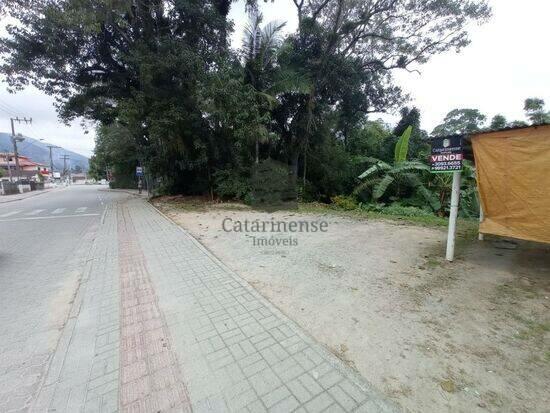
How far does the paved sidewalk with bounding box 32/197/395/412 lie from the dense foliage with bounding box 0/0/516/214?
29.0ft

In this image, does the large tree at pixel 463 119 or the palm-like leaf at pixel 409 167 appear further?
the large tree at pixel 463 119

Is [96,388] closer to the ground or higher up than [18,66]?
closer to the ground

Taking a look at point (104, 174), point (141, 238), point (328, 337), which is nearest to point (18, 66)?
point (141, 238)

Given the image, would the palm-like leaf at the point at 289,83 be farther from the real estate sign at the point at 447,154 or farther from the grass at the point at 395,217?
the real estate sign at the point at 447,154

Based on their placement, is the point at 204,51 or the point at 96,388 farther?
the point at 204,51

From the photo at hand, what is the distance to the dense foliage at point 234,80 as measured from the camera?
Answer: 1082cm

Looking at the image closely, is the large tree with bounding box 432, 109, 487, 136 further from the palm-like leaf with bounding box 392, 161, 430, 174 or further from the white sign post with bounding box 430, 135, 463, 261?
the white sign post with bounding box 430, 135, 463, 261

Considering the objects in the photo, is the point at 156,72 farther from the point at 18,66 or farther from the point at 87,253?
the point at 87,253

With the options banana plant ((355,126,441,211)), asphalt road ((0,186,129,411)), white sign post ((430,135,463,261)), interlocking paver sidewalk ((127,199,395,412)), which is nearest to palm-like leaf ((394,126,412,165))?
banana plant ((355,126,441,211))

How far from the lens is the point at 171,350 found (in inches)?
102

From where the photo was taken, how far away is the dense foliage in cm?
1082

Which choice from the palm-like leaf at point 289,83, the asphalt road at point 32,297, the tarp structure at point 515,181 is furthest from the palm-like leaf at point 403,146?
the asphalt road at point 32,297

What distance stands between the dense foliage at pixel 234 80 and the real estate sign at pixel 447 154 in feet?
20.7

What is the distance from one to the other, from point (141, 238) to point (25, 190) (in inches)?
1394
